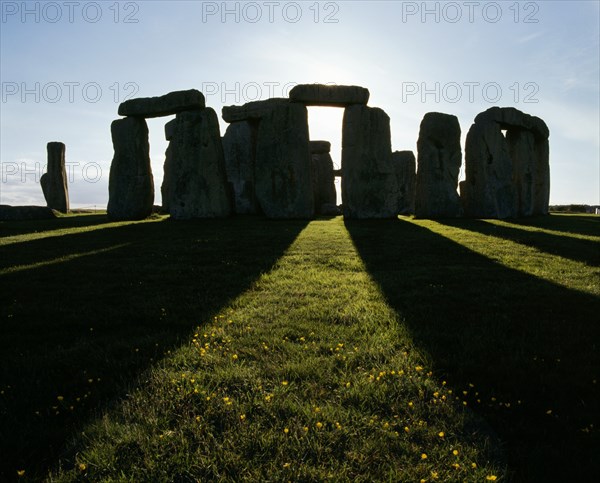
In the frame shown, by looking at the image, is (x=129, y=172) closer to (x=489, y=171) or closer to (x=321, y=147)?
(x=321, y=147)

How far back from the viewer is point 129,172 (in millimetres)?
16031

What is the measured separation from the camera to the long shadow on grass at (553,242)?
26.3 feet

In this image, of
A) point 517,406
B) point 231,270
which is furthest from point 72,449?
point 231,270

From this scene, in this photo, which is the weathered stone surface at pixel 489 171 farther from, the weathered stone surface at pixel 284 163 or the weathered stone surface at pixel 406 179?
the weathered stone surface at pixel 406 179

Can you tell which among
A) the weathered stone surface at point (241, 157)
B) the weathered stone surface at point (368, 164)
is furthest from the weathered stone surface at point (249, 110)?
the weathered stone surface at point (368, 164)

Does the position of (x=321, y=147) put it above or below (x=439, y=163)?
above

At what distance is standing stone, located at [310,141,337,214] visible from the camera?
23.7m

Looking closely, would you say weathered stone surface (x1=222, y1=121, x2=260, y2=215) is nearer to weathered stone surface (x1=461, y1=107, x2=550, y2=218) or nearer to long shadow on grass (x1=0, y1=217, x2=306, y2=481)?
weathered stone surface (x1=461, y1=107, x2=550, y2=218)

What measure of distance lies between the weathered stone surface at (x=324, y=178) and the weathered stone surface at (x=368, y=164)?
8956mm

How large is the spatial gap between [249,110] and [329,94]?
5.49 metres

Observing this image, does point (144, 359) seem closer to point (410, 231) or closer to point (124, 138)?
point (410, 231)

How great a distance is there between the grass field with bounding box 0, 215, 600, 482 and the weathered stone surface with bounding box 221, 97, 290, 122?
43.9 feet

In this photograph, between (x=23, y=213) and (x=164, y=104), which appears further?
(x=23, y=213)

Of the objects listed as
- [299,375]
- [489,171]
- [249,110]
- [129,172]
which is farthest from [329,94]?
[299,375]
